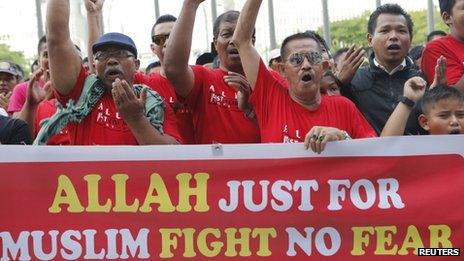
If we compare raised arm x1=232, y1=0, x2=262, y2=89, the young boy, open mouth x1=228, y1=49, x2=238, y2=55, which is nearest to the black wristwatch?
the young boy

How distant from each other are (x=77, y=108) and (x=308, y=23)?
1221cm

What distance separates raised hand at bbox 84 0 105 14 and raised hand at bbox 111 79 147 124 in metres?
1.06

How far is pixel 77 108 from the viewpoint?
4.18 m

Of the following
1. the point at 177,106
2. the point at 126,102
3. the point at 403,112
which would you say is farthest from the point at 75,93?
the point at 403,112

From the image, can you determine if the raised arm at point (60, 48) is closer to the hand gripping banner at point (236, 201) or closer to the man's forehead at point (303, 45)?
the hand gripping banner at point (236, 201)

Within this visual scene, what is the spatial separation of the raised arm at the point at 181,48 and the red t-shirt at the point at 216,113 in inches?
4.8

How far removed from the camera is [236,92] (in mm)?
4707

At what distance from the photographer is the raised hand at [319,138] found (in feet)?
12.5

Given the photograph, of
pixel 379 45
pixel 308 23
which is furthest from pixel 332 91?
pixel 308 23

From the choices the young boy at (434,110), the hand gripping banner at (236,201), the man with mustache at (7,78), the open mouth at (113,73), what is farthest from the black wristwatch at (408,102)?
the man with mustache at (7,78)

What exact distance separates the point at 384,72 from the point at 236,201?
5.13 feet

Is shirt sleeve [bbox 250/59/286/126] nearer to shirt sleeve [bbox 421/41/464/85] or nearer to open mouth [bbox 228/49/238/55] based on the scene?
open mouth [bbox 228/49/238/55]

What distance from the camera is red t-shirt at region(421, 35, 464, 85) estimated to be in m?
4.68

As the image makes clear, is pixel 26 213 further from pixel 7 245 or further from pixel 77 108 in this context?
pixel 77 108
